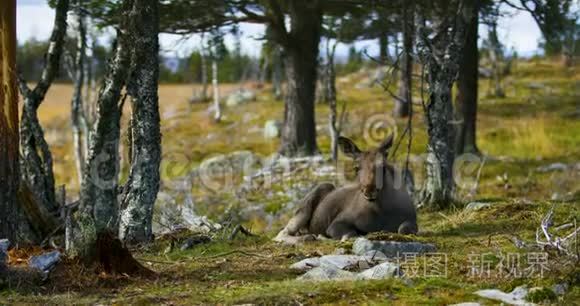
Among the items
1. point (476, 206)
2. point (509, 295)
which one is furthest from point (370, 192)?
point (509, 295)

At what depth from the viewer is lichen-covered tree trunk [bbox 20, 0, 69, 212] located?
16984mm

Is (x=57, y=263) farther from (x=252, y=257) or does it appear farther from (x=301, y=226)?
(x=301, y=226)

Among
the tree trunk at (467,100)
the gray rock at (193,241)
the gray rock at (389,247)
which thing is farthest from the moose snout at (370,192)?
the tree trunk at (467,100)

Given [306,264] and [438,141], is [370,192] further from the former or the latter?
[438,141]

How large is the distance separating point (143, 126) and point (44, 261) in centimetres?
341

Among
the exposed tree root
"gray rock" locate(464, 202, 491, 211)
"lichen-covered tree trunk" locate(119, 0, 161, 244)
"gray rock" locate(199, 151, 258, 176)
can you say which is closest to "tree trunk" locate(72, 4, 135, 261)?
"lichen-covered tree trunk" locate(119, 0, 161, 244)

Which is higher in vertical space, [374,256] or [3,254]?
[3,254]

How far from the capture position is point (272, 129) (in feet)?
154

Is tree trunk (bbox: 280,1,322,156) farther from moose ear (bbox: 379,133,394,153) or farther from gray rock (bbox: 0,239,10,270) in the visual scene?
gray rock (bbox: 0,239,10,270)

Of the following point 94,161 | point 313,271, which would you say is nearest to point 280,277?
point 313,271

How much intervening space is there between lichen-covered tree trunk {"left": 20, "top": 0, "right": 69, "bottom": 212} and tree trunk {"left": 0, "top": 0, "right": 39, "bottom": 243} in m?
5.09

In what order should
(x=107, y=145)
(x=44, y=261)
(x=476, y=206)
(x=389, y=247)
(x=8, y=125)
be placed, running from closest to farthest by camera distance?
(x=44, y=261) < (x=389, y=247) < (x=8, y=125) < (x=107, y=145) < (x=476, y=206)

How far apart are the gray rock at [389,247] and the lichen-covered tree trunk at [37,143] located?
24.1ft

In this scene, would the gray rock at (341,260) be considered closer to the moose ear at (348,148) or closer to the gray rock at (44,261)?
the gray rock at (44,261)
